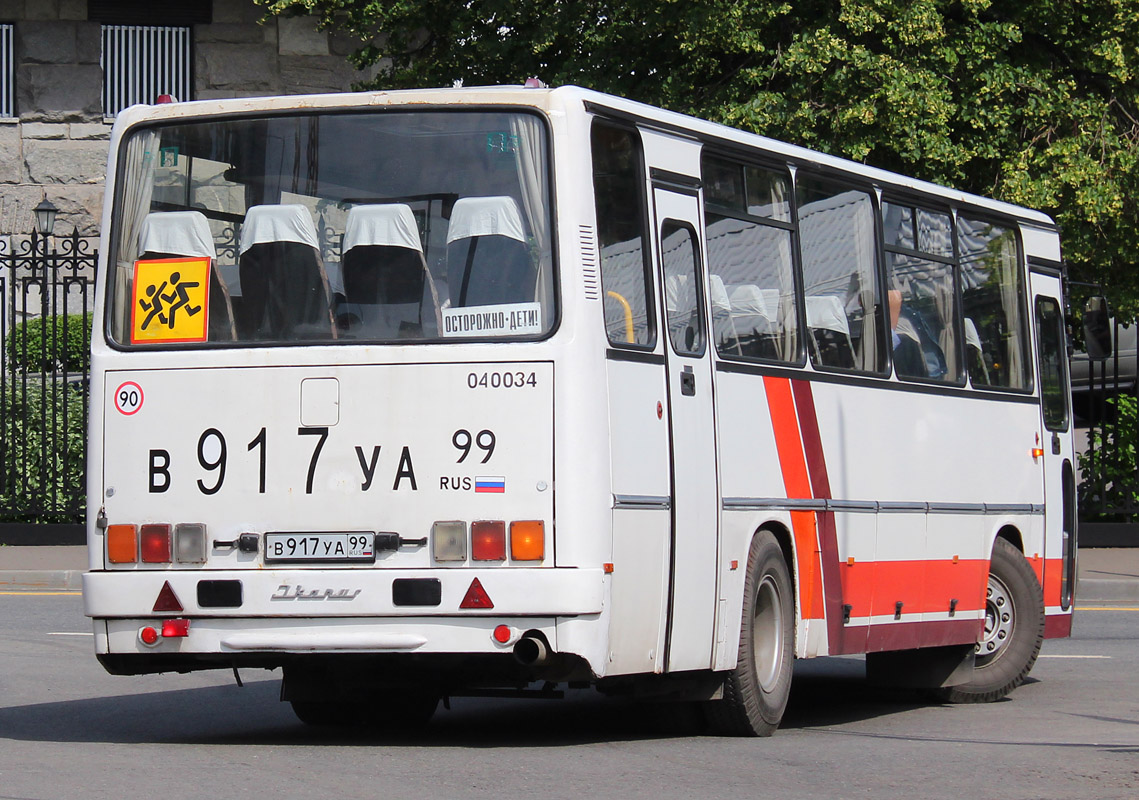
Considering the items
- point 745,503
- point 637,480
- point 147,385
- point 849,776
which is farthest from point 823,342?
point 147,385

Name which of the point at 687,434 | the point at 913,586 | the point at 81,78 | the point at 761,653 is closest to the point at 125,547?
the point at 687,434

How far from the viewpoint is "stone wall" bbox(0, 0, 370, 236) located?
31531 mm

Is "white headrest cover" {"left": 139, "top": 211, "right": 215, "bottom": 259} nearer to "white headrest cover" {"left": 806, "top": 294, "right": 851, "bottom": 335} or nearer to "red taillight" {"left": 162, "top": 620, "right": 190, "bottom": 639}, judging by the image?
"red taillight" {"left": 162, "top": 620, "right": 190, "bottom": 639}

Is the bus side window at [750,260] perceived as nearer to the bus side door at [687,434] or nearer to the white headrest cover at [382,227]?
the bus side door at [687,434]

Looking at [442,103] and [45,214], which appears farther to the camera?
[45,214]

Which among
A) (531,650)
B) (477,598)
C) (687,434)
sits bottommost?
(531,650)

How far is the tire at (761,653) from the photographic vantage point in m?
9.22

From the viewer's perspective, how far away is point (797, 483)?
32.5 ft

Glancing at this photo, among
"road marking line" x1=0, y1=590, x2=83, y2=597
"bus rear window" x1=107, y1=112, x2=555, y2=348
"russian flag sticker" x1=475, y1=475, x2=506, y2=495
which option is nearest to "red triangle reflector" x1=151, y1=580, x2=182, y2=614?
"bus rear window" x1=107, y1=112, x2=555, y2=348

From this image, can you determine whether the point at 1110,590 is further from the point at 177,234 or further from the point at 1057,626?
the point at 177,234

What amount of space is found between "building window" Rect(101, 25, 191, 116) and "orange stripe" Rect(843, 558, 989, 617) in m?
22.9

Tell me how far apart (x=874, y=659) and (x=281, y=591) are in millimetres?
5315

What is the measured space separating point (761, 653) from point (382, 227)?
2958 millimetres

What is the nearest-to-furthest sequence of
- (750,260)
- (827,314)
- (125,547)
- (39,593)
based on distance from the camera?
(125,547)
(750,260)
(827,314)
(39,593)
